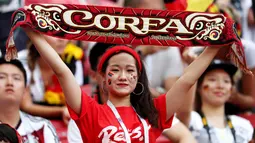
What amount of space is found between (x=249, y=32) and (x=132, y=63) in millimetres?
3143

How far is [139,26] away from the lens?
14.5ft

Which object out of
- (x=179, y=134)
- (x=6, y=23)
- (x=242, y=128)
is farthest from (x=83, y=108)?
(x=6, y=23)

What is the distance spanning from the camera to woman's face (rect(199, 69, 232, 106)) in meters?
5.86

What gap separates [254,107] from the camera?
6.78 meters

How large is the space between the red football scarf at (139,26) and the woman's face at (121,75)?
170 millimetres

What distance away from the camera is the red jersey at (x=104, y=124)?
4367mm

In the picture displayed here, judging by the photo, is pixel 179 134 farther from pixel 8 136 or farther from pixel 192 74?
pixel 8 136

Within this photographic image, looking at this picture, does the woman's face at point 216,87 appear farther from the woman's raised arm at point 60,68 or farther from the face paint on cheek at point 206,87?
the woman's raised arm at point 60,68

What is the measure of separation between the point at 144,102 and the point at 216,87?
4.61 feet

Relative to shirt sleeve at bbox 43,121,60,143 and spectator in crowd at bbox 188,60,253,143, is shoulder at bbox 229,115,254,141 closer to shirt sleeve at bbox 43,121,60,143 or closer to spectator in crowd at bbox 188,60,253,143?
spectator in crowd at bbox 188,60,253,143

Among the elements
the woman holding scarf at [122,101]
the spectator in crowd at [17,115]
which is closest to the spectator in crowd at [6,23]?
the spectator in crowd at [17,115]

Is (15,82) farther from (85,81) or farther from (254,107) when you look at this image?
(254,107)

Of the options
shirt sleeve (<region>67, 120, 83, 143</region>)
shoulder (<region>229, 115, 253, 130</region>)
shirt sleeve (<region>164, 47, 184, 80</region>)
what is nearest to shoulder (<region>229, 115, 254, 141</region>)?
shoulder (<region>229, 115, 253, 130</region>)

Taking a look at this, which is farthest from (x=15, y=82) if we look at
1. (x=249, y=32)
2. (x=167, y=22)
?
(x=249, y=32)
